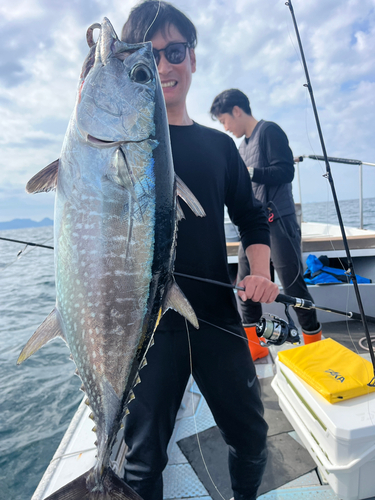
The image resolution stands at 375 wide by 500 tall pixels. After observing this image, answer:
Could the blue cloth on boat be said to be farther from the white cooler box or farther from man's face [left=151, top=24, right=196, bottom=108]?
man's face [left=151, top=24, right=196, bottom=108]

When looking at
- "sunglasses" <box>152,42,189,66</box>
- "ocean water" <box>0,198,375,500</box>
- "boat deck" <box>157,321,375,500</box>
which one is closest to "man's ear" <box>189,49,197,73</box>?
"sunglasses" <box>152,42,189,66</box>

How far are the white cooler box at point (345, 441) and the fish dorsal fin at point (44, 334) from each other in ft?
5.10

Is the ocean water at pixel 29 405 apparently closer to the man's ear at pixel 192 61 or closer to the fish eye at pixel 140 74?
the fish eye at pixel 140 74

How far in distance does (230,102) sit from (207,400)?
287 cm

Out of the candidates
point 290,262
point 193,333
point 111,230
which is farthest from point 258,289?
point 290,262

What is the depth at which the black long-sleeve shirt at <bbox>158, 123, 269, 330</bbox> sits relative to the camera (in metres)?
1.34

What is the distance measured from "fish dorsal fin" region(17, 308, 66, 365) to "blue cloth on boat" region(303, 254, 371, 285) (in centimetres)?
395

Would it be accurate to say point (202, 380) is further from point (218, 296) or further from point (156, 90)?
point (156, 90)

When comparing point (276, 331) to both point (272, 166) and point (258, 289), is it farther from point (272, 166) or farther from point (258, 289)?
point (272, 166)

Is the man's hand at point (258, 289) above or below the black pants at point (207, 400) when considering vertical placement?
above

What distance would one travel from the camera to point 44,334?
3.09 feet

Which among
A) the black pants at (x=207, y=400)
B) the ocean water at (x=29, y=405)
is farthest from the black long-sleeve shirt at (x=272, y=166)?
the ocean water at (x=29, y=405)

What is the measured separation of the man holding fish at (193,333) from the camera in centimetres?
120

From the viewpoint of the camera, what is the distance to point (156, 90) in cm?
98
